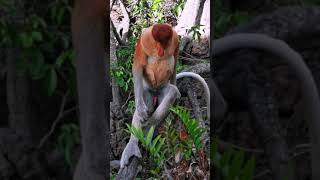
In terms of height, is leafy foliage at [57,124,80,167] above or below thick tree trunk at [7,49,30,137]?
below

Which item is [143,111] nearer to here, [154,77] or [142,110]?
[142,110]

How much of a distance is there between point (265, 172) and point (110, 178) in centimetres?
50

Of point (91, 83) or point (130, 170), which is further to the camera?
point (130, 170)

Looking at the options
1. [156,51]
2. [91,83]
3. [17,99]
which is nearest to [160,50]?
[156,51]

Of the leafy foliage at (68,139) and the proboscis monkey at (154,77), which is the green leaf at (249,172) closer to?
the proboscis monkey at (154,77)

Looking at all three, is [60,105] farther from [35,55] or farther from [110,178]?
[110,178]

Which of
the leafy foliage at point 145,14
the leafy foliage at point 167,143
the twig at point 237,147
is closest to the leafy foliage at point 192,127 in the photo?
the leafy foliage at point 167,143

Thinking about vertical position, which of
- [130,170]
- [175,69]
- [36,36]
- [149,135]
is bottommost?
[130,170]

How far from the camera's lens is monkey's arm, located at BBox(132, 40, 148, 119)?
5.12 ft

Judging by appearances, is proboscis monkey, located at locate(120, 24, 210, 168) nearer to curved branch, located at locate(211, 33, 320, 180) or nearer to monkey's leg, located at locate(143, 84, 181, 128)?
monkey's leg, located at locate(143, 84, 181, 128)

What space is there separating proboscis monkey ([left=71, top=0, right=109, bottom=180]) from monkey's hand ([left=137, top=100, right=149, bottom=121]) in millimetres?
131

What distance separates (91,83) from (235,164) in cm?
52

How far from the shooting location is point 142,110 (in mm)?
1562

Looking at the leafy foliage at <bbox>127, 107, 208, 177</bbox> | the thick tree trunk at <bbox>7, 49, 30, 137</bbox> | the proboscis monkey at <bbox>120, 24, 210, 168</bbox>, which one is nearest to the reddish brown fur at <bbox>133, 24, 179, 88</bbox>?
the proboscis monkey at <bbox>120, 24, 210, 168</bbox>
